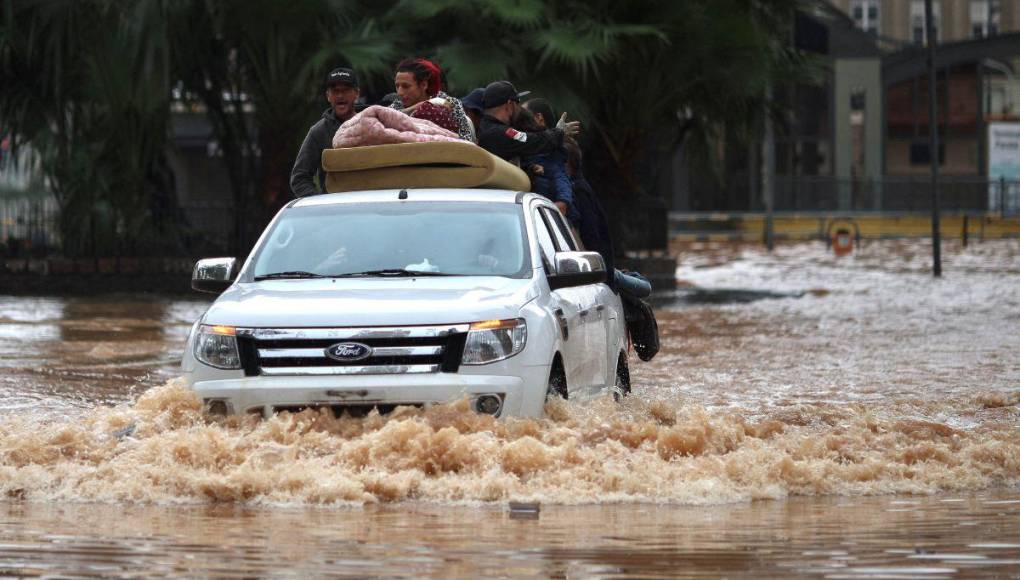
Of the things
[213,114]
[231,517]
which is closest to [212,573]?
[231,517]

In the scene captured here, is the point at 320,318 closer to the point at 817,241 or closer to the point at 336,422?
the point at 336,422

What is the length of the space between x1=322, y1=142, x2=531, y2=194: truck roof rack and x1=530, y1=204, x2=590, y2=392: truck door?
0.38 meters

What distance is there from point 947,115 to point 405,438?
189 feet

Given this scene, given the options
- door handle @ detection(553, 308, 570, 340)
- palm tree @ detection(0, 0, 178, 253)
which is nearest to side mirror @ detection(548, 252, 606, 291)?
door handle @ detection(553, 308, 570, 340)

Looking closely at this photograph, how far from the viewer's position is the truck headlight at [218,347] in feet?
29.3

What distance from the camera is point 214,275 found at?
9.80 m

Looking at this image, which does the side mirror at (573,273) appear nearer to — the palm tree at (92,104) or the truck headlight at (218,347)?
the truck headlight at (218,347)

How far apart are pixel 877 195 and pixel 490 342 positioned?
47.8 m

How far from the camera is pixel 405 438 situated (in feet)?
27.6

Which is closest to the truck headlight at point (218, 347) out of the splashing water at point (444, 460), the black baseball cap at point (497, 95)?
the splashing water at point (444, 460)

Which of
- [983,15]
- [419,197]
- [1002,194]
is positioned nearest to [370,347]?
[419,197]

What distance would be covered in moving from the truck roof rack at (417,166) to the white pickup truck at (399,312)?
245 millimetres

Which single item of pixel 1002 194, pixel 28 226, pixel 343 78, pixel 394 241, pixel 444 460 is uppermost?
pixel 343 78

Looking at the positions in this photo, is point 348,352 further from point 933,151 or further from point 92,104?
point 933,151
